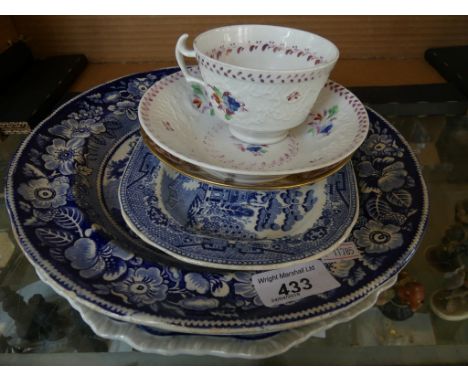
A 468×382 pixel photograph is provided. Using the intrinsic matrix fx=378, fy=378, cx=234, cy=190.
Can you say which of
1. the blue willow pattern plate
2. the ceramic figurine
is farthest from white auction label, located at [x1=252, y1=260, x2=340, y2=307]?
the ceramic figurine

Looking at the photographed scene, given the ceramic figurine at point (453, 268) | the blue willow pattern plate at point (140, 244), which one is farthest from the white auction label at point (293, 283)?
the ceramic figurine at point (453, 268)

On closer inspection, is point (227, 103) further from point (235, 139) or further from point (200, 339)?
point (200, 339)

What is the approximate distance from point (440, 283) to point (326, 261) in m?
0.15

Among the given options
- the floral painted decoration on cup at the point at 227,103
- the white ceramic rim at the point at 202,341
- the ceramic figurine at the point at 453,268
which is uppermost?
the floral painted decoration on cup at the point at 227,103

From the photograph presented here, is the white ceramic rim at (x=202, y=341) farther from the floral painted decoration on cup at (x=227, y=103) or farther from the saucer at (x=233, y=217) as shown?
the floral painted decoration on cup at (x=227, y=103)

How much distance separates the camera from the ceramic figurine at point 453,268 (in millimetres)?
367

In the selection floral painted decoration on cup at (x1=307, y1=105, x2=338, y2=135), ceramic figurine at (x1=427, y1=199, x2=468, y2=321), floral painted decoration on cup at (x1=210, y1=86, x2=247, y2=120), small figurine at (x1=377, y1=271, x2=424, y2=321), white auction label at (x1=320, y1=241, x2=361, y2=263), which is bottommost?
ceramic figurine at (x1=427, y1=199, x2=468, y2=321)

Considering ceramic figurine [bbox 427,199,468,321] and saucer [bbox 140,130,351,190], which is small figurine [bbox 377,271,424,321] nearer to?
ceramic figurine [bbox 427,199,468,321]

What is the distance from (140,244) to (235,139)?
157mm

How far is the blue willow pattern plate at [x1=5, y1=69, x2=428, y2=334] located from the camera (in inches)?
10.9

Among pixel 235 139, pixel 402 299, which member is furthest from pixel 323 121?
pixel 402 299

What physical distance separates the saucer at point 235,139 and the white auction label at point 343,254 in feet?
0.25

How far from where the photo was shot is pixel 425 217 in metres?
0.35

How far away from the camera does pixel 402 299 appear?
1.19 feet
